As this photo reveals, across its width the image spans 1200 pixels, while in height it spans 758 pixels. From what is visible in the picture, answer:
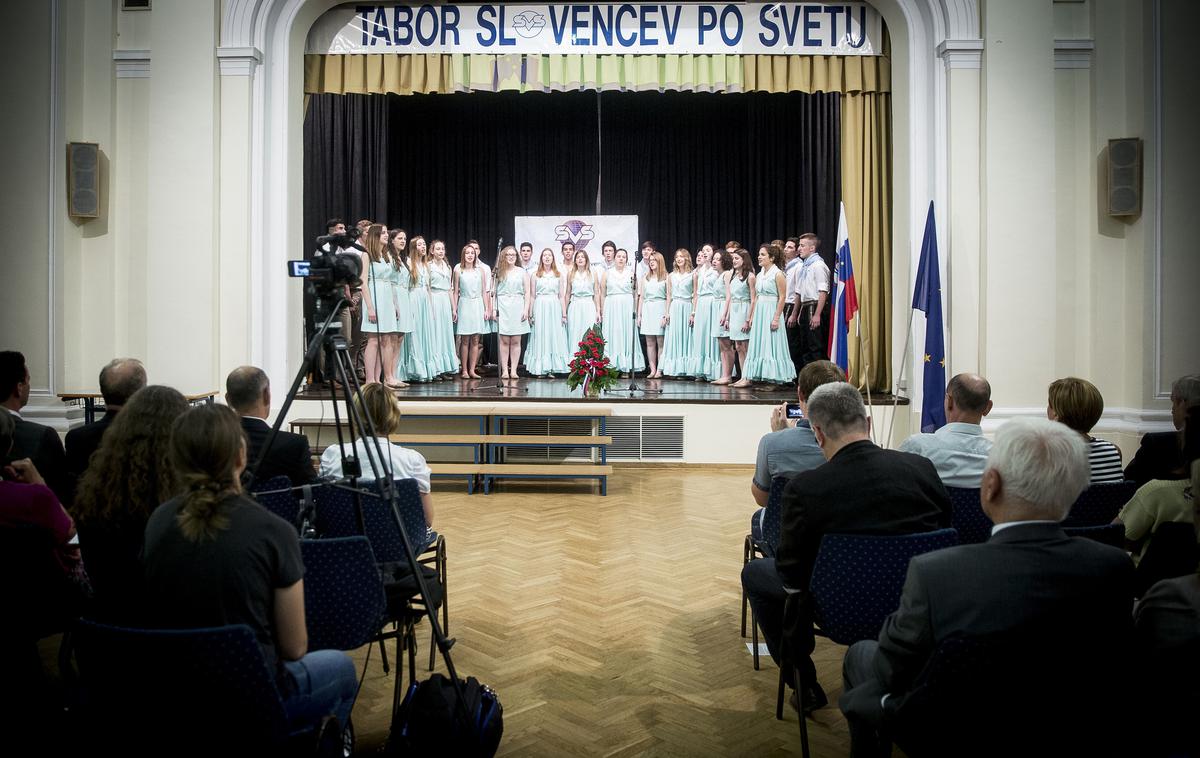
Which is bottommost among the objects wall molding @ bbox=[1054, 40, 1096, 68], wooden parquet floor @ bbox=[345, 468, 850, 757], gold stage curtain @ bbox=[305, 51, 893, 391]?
wooden parquet floor @ bbox=[345, 468, 850, 757]

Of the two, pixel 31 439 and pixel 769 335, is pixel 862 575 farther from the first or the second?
pixel 769 335

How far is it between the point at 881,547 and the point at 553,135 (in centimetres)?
1035

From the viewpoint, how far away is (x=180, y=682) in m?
1.52

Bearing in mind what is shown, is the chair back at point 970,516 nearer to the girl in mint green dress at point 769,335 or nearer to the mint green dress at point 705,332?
the girl in mint green dress at point 769,335

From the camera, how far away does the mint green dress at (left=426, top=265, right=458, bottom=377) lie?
9.60 m

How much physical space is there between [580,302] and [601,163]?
240cm

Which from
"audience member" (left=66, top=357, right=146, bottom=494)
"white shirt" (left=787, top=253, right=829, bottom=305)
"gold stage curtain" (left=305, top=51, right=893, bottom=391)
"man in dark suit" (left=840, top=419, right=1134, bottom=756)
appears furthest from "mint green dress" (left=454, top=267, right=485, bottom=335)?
"man in dark suit" (left=840, top=419, right=1134, bottom=756)

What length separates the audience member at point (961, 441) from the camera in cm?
295

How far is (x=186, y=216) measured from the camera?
21.7 feet

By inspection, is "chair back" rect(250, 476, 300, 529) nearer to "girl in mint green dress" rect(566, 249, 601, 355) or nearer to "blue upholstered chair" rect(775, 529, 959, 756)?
"blue upholstered chair" rect(775, 529, 959, 756)

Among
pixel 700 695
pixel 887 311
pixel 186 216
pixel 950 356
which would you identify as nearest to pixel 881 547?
pixel 700 695

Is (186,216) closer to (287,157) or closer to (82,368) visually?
(287,157)

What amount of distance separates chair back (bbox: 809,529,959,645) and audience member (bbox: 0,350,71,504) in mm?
2320

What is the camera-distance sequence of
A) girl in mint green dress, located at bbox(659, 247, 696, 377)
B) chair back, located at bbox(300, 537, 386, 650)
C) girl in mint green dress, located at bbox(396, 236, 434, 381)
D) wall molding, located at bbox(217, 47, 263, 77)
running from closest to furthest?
chair back, located at bbox(300, 537, 386, 650)
wall molding, located at bbox(217, 47, 263, 77)
girl in mint green dress, located at bbox(396, 236, 434, 381)
girl in mint green dress, located at bbox(659, 247, 696, 377)
